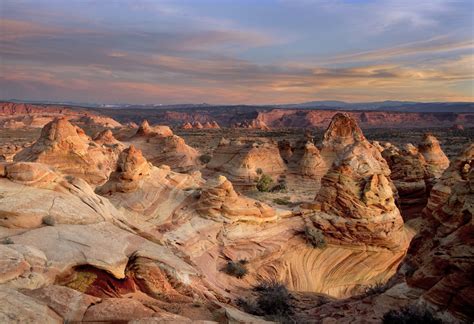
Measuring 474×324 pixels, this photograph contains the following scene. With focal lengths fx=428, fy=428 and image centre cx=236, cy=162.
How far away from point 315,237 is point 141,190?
6786 millimetres

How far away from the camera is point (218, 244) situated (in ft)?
47.2

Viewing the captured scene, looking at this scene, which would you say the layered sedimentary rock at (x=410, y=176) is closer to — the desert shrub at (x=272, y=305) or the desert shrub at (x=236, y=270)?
the desert shrub at (x=236, y=270)

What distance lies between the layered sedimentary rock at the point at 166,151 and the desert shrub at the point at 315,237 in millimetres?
15816

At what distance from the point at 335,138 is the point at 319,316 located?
801 inches

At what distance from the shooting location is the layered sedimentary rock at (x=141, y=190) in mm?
14330

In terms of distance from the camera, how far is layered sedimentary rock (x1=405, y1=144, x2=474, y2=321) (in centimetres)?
789

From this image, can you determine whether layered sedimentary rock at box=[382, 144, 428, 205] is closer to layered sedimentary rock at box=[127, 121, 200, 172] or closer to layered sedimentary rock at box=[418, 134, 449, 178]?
layered sedimentary rock at box=[418, 134, 449, 178]

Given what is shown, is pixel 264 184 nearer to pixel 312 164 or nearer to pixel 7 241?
pixel 312 164

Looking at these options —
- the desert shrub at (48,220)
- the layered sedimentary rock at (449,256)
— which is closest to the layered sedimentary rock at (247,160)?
the layered sedimentary rock at (449,256)

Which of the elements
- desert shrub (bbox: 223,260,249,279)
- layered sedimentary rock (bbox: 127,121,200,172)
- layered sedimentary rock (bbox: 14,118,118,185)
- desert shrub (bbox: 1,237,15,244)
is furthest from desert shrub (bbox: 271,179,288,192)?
desert shrub (bbox: 1,237,15,244)

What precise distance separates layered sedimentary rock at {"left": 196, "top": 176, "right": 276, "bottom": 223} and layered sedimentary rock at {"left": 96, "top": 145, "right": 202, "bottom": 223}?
84 centimetres

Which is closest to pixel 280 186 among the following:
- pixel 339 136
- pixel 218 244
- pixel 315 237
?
pixel 339 136

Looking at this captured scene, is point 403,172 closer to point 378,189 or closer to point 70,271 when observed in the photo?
point 378,189

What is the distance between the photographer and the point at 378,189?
1688cm
